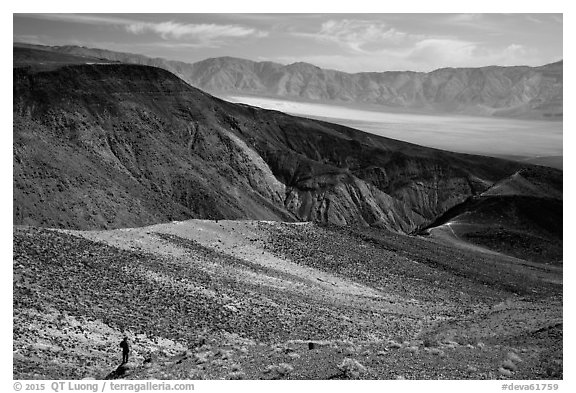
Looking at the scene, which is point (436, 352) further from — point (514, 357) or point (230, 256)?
point (230, 256)

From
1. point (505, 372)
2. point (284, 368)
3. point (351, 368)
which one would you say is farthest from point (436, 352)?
point (284, 368)

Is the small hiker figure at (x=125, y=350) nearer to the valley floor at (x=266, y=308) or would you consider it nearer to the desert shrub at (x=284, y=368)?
the valley floor at (x=266, y=308)

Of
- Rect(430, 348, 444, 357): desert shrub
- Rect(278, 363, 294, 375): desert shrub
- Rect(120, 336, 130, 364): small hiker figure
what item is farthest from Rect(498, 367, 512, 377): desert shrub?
Rect(120, 336, 130, 364): small hiker figure

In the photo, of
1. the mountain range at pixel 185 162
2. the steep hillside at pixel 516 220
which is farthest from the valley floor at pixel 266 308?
the mountain range at pixel 185 162

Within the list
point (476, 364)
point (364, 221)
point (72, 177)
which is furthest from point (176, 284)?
point (364, 221)

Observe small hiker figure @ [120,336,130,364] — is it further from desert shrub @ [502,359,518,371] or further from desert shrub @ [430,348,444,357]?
desert shrub @ [502,359,518,371]
